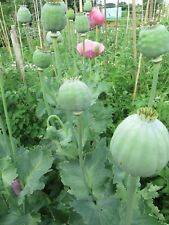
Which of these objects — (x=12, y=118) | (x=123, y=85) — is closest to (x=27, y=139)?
(x=12, y=118)

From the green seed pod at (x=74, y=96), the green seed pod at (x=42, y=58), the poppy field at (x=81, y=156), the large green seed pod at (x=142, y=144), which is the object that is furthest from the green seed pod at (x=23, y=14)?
the large green seed pod at (x=142, y=144)

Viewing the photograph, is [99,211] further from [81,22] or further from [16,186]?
[81,22]

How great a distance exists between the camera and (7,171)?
995mm

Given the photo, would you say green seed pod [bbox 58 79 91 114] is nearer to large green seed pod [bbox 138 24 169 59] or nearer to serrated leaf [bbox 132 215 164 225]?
large green seed pod [bbox 138 24 169 59]

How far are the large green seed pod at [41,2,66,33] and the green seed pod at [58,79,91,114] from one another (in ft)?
0.69

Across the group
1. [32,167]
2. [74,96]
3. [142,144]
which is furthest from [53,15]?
[142,144]

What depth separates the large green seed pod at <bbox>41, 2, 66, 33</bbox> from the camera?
0.92 meters

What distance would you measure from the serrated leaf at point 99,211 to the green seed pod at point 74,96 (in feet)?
0.82

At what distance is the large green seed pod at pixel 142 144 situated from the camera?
53 centimetres

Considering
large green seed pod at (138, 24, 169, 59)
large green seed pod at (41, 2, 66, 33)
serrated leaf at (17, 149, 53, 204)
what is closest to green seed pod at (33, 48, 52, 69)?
large green seed pod at (41, 2, 66, 33)

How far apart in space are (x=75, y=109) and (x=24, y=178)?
0.35 m

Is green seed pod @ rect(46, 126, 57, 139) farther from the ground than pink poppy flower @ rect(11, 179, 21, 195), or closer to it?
farther from the ground

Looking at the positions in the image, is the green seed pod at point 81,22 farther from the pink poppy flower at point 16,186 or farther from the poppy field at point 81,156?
the pink poppy flower at point 16,186

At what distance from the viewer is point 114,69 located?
2355mm
